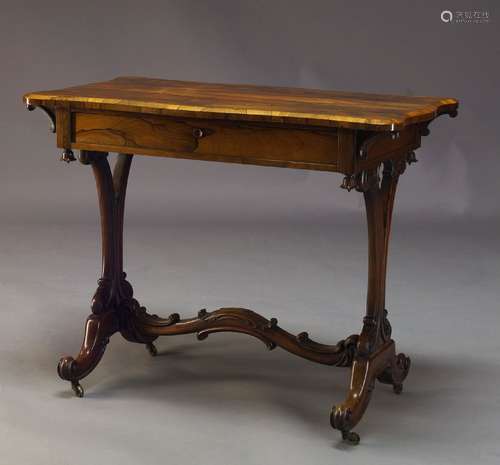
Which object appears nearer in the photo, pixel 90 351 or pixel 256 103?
pixel 256 103

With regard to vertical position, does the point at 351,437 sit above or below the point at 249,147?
below

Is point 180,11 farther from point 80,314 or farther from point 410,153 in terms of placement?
point 410,153

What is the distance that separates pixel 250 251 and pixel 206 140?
226 centimetres

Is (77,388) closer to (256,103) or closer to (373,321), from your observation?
(373,321)

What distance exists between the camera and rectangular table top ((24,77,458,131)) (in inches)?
145

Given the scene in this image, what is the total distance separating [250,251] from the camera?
611 cm

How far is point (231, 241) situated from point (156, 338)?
1671mm

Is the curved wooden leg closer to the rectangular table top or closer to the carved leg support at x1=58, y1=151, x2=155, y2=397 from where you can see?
the carved leg support at x1=58, y1=151, x2=155, y2=397

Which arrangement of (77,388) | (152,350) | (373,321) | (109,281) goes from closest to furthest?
(373,321), (77,388), (109,281), (152,350)

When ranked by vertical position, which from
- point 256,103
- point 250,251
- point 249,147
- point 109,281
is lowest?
point 250,251

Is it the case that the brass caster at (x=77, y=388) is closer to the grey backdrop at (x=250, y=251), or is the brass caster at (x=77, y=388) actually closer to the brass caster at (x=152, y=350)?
the grey backdrop at (x=250, y=251)

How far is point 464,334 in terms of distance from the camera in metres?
4.95

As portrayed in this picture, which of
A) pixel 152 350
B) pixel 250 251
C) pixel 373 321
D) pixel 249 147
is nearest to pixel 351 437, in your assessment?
pixel 373 321

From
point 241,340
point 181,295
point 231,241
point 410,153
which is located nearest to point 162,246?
point 231,241
